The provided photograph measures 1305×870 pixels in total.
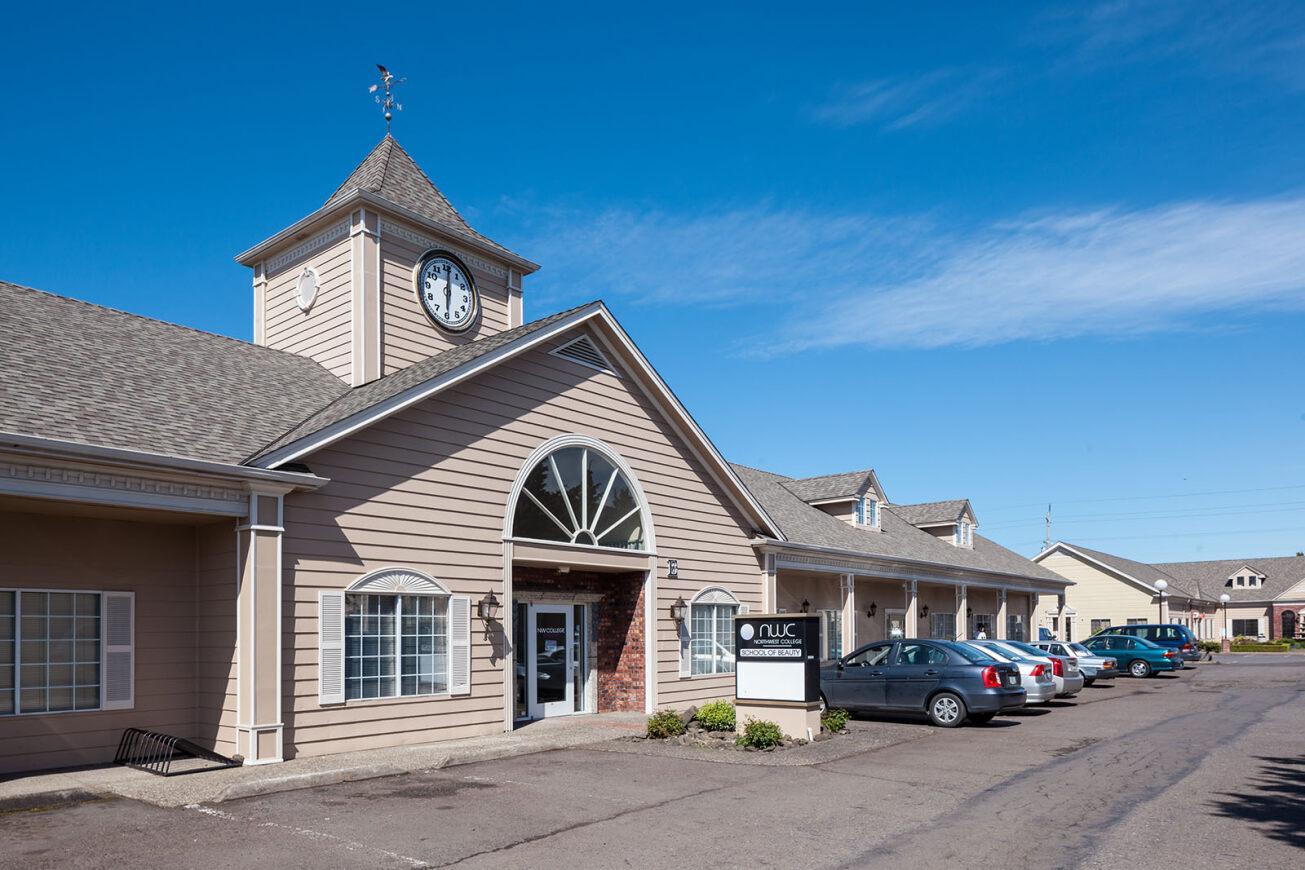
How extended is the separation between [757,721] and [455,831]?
6647mm

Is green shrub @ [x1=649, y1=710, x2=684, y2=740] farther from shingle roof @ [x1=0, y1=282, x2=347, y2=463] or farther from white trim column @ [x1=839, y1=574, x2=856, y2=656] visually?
white trim column @ [x1=839, y1=574, x2=856, y2=656]

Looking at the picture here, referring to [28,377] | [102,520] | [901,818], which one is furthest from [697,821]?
[28,377]

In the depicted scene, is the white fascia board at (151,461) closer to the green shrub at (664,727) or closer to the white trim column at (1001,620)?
the green shrub at (664,727)

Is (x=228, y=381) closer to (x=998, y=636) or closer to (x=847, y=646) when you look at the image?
(x=847, y=646)

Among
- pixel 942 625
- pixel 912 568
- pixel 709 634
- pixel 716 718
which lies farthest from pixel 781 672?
pixel 942 625

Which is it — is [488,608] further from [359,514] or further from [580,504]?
[580,504]

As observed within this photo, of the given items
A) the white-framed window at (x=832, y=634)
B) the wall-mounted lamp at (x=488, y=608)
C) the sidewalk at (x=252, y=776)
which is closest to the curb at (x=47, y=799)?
the sidewalk at (x=252, y=776)

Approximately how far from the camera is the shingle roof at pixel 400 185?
1931 cm

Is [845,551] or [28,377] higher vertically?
[28,377]

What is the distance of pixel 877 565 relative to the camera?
26844 millimetres

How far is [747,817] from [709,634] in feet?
34.2

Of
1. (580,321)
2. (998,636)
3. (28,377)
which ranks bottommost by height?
(998,636)

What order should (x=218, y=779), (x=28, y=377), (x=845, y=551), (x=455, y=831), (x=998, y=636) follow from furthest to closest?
1. (x=998, y=636)
2. (x=845, y=551)
3. (x=28, y=377)
4. (x=218, y=779)
5. (x=455, y=831)

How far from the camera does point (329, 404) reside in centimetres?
1580
